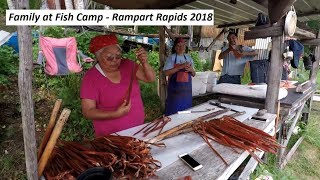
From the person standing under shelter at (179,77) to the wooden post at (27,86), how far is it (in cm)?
327

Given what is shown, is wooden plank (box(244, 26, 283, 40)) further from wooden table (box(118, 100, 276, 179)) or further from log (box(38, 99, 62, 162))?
log (box(38, 99, 62, 162))

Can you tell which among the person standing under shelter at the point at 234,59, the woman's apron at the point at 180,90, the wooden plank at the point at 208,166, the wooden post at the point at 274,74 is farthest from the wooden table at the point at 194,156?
the person standing under shelter at the point at 234,59

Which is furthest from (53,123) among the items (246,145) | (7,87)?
(7,87)

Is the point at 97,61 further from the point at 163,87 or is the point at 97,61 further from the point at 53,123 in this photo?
the point at 163,87

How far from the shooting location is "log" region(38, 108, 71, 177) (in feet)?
4.75

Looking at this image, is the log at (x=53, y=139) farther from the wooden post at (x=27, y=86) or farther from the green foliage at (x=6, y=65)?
the green foliage at (x=6, y=65)

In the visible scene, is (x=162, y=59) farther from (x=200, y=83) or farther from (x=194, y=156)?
(x=194, y=156)

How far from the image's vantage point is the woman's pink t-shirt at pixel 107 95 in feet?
8.46

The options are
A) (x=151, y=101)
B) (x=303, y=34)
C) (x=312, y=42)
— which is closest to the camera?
(x=303, y=34)

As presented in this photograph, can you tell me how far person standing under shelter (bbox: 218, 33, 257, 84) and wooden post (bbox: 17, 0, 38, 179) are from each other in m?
4.19

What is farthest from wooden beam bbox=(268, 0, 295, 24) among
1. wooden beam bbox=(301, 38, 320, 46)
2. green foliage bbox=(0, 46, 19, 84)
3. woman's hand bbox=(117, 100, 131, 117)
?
green foliage bbox=(0, 46, 19, 84)

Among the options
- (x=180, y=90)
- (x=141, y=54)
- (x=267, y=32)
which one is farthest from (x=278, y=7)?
(x=180, y=90)

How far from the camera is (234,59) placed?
5.02 m

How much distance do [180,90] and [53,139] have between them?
334 centimetres
